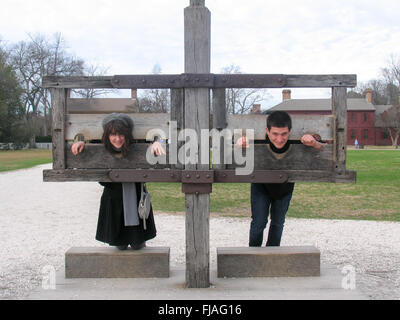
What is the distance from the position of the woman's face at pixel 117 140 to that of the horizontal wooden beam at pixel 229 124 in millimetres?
134

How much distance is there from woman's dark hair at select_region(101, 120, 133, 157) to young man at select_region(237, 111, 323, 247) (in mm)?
977

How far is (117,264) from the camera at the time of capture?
164 inches

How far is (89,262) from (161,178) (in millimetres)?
1147

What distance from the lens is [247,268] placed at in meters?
4.20

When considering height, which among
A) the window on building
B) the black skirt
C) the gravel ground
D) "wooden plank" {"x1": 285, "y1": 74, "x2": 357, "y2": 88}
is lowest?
the gravel ground

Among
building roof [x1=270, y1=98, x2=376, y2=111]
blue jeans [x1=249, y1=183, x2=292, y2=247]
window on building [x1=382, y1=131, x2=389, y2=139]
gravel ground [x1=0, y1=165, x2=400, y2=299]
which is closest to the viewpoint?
blue jeans [x1=249, y1=183, x2=292, y2=247]

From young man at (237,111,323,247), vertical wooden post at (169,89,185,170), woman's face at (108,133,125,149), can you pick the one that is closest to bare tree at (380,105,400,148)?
young man at (237,111,323,247)

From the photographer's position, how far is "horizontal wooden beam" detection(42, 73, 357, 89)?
377 centimetres

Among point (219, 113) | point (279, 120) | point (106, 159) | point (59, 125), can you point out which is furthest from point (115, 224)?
point (279, 120)

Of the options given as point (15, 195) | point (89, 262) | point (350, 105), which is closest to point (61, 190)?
point (15, 195)

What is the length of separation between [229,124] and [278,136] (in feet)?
1.47

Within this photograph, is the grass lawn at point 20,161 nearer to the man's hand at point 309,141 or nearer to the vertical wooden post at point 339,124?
the man's hand at point 309,141

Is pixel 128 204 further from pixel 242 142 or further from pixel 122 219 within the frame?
pixel 242 142

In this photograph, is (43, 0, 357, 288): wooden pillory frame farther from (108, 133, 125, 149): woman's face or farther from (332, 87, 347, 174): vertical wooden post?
(108, 133, 125, 149): woman's face
